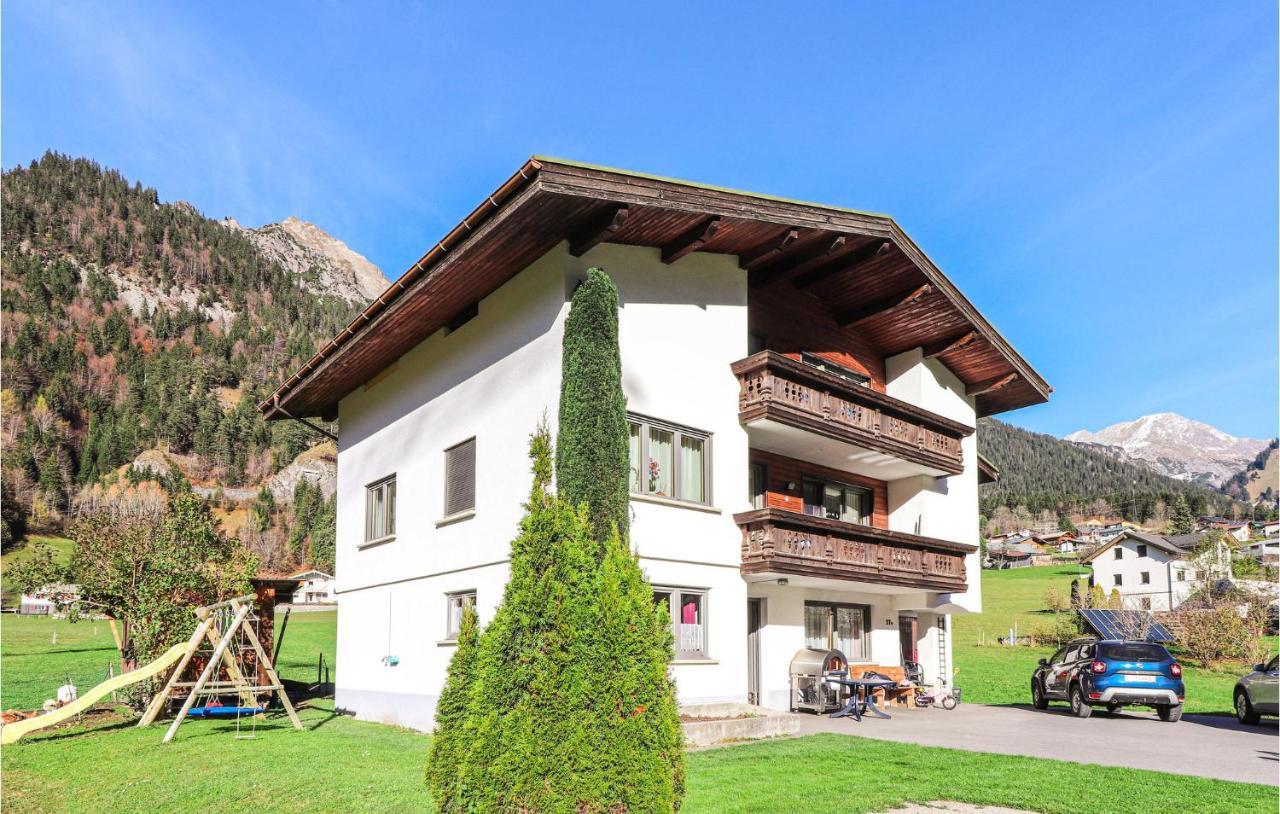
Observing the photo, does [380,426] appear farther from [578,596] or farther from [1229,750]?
[1229,750]

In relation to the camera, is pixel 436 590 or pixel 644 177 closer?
pixel 644 177

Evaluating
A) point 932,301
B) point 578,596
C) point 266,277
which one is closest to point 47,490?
point 266,277

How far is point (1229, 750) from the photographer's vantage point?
48.8 ft

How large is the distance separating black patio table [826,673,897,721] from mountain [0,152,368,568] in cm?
9648

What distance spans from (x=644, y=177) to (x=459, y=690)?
32.7 feet

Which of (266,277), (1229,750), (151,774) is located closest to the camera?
(151,774)

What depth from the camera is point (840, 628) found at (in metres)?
23.3

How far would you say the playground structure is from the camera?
52.9 feet

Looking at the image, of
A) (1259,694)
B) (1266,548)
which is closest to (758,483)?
(1259,694)

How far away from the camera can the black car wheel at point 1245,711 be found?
19.5 m

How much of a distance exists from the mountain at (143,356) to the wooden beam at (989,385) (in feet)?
309

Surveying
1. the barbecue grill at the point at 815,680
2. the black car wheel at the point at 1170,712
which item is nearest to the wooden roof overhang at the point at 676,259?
the barbecue grill at the point at 815,680

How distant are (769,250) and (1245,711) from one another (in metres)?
13.7

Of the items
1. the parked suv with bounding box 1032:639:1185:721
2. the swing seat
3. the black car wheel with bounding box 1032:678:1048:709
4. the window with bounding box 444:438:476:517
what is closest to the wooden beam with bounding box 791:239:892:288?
the window with bounding box 444:438:476:517
